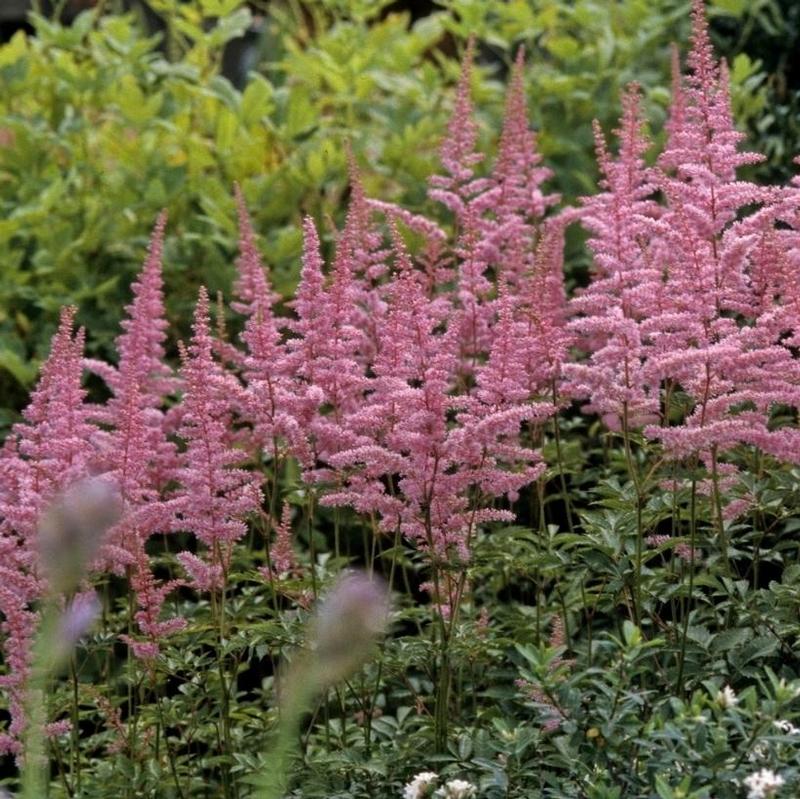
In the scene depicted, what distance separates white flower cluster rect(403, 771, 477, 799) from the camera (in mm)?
3203

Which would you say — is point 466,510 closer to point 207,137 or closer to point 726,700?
point 726,700

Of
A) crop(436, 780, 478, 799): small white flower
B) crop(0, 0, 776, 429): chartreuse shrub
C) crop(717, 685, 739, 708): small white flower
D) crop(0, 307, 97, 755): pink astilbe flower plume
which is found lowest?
crop(436, 780, 478, 799): small white flower

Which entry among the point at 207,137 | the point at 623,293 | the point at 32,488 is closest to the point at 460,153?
the point at 623,293

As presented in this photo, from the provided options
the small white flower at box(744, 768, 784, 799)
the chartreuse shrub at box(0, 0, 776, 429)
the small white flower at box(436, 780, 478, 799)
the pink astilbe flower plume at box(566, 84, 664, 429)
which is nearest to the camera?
the small white flower at box(744, 768, 784, 799)

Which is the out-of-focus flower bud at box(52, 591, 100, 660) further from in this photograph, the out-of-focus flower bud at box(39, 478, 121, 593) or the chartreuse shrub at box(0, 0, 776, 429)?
the chartreuse shrub at box(0, 0, 776, 429)

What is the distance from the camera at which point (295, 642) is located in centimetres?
363

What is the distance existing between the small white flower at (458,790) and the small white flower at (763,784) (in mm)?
571

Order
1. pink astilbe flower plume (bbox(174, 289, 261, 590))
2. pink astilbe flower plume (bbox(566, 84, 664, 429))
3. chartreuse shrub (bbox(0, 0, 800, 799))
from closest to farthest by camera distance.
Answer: chartreuse shrub (bbox(0, 0, 800, 799))
pink astilbe flower plume (bbox(566, 84, 664, 429))
pink astilbe flower plume (bbox(174, 289, 261, 590))

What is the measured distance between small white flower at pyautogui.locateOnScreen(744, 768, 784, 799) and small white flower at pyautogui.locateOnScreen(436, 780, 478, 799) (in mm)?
571

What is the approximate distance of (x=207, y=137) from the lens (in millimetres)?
7004

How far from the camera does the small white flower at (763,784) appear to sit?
9.46 feet

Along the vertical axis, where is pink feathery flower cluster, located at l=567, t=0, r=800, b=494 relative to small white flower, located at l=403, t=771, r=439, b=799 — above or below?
above

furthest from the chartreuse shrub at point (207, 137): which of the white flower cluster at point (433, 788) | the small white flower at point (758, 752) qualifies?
the small white flower at point (758, 752)

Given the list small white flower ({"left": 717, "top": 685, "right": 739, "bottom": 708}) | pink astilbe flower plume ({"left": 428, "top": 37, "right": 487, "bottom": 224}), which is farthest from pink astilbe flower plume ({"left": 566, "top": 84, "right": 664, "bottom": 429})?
small white flower ({"left": 717, "top": 685, "right": 739, "bottom": 708})
